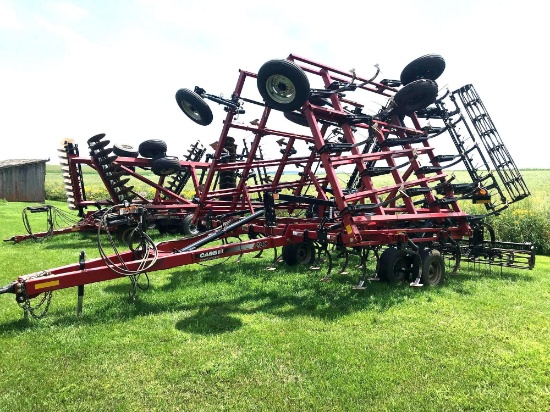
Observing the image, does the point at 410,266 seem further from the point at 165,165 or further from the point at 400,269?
the point at 165,165

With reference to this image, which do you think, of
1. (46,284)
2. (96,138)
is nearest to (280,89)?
(46,284)

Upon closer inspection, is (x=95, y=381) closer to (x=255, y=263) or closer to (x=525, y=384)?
(x=525, y=384)

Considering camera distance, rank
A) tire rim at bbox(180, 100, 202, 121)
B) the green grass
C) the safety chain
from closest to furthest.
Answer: the green grass
the safety chain
tire rim at bbox(180, 100, 202, 121)

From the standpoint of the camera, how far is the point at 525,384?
3373mm

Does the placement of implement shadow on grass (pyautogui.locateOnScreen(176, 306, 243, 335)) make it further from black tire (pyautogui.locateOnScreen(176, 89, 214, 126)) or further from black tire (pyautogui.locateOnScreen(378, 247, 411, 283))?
black tire (pyautogui.locateOnScreen(176, 89, 214, 126))

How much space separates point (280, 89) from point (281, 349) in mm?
4437

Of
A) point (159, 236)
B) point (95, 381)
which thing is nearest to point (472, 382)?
point (95, 381)

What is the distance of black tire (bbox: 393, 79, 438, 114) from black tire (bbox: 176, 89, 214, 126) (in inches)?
180

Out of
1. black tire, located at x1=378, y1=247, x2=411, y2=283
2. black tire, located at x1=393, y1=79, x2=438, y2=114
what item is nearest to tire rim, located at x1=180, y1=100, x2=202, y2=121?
black tire, located at x1=393, y1=79, x2=438, y2=114

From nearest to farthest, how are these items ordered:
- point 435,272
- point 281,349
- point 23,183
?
point 281,349, point 435,272, point 23,183

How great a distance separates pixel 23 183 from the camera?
29078mm

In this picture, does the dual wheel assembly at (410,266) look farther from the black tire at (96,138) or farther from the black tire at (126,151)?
the black tire at (126,151)

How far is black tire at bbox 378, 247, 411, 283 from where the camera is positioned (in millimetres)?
6418

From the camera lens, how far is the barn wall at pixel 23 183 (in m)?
28.6
